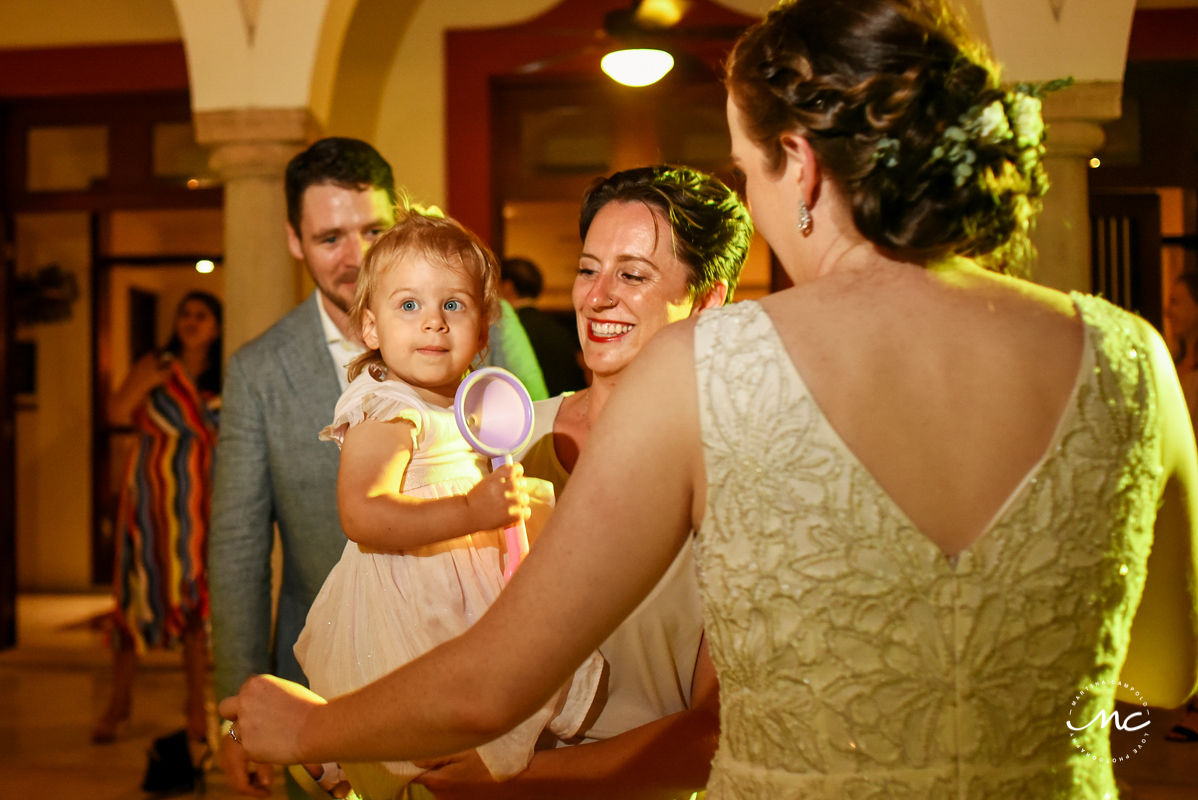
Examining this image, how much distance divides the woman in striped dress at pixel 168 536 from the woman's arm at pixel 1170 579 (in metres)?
4.52

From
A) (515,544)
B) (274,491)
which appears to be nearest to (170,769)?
(274,491)

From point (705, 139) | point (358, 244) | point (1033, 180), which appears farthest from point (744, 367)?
point (705, 139)

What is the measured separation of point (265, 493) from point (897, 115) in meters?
1.50

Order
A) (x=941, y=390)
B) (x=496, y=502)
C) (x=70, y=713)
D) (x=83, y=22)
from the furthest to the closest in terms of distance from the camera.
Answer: (x=83, y=22)
(x=70, y=713)
(x=496, y=502)
(x=941, y=390)

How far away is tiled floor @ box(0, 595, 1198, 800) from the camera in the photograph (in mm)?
4367

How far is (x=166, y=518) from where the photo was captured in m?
5.02

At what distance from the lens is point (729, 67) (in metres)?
1.15

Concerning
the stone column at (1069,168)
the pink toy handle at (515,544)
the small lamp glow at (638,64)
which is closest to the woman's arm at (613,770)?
the pink toy handle at (515,544)

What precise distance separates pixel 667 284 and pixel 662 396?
0.86 meters

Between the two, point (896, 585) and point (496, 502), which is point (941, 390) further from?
point (496, 502)

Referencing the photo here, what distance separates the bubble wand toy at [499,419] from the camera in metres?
1.51

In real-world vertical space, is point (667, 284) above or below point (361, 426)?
above

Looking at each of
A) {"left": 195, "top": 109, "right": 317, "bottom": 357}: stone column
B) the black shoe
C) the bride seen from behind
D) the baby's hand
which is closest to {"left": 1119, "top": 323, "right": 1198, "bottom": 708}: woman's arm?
the bride seen from behind

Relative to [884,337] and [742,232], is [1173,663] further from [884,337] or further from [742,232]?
[742,232]
